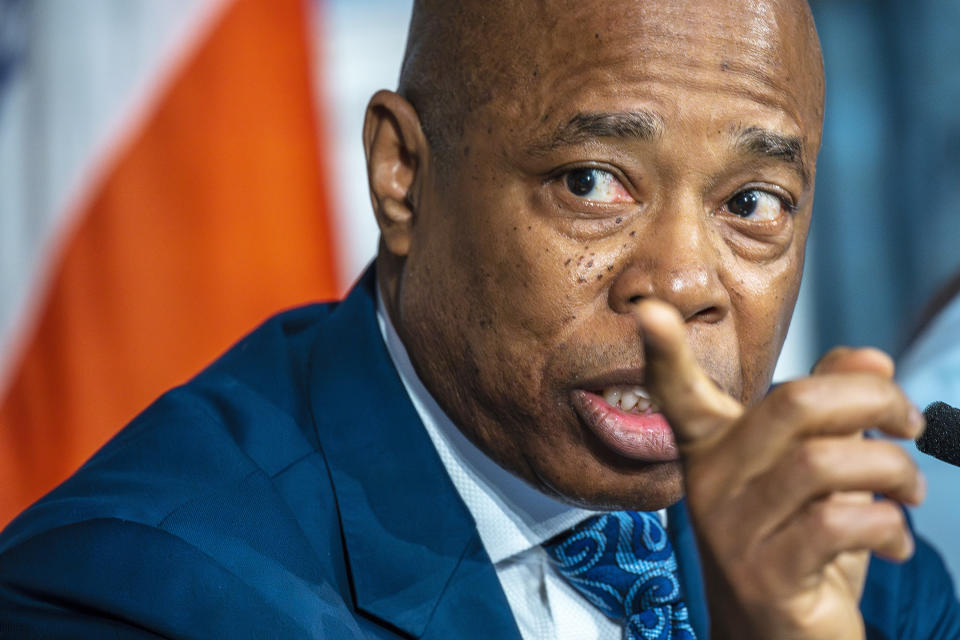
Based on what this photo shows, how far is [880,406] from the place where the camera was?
868 mm

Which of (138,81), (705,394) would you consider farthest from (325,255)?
(705,394)

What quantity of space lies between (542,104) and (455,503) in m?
0.51

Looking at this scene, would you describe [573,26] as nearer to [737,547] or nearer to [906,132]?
[737,547]

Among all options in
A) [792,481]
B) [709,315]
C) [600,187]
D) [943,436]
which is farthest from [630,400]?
[792,481]

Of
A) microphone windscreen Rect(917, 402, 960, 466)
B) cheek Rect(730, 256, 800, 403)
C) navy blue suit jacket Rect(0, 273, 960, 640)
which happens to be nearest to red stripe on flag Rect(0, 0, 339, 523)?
navy blue suit jacket Rect(0, 273, 960, 640)

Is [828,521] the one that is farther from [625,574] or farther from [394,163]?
[394,163]

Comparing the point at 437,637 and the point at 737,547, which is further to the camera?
the point at 437,637

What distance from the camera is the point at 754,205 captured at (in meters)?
1.44

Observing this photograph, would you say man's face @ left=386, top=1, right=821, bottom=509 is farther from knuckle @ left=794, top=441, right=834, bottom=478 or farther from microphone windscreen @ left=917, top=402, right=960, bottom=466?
knuckle @ left=794, top=441, right=834, bottom=478

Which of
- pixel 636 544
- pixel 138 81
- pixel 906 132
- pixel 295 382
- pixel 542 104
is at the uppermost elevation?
pixel 906 132

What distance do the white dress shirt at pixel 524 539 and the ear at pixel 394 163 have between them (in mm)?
260

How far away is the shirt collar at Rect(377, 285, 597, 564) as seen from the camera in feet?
5.00

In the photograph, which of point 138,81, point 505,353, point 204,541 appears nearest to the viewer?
point 204,541

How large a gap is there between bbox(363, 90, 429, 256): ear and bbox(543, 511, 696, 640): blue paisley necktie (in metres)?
A: 0.45
